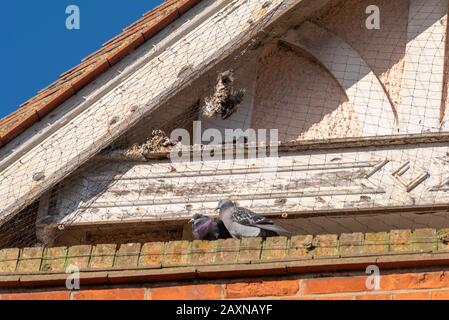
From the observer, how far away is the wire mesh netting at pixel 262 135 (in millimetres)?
19703

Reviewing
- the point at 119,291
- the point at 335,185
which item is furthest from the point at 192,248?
the point at 335,185

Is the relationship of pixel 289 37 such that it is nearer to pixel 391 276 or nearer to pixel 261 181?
pixel 261 181

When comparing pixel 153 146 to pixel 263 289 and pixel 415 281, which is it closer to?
pixel 263 289

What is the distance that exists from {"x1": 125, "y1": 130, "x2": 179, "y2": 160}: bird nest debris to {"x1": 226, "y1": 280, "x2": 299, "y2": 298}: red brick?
9.53 feet

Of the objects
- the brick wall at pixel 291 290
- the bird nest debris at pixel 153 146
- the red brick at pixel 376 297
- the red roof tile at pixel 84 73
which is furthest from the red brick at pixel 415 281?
the red roof tile at pixel 84 73

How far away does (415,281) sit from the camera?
17.2 meters

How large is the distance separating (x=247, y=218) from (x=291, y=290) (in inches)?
73.3

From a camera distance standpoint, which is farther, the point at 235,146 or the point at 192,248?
the point at 235,146

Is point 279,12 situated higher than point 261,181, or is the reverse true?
point 279,12

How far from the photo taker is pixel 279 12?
67.4ft

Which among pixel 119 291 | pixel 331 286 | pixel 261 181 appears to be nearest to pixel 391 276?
pixel 331 286

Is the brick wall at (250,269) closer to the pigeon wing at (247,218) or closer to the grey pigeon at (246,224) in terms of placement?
the grey pigeon at (246,224)
